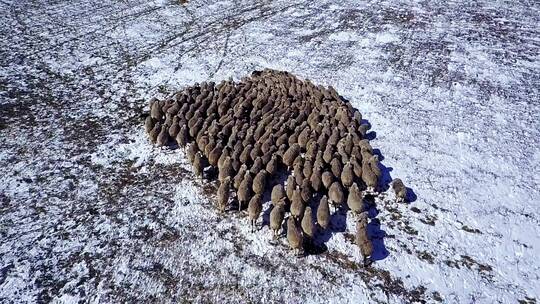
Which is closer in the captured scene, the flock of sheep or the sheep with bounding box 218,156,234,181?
the flock of sheep

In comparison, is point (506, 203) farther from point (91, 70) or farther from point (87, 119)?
point (91, 70)

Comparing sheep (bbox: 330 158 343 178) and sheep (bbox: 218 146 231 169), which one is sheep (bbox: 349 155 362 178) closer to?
sheep (bbox: 330 158 343 178)

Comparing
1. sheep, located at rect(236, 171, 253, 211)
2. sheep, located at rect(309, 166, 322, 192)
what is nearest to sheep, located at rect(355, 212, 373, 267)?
sheep, located at rect(309, 166, 322, 192)

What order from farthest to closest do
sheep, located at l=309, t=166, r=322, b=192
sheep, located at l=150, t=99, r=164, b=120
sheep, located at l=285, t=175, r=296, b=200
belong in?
sheep, located at l=150, t=99, r=164, b=120, sheep, located at l=309, t=166, r=322, b=192, sheep, located at l=285, t=175, r=296, b=200

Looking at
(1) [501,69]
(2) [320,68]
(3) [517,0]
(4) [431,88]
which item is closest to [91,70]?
(2) [320,68]

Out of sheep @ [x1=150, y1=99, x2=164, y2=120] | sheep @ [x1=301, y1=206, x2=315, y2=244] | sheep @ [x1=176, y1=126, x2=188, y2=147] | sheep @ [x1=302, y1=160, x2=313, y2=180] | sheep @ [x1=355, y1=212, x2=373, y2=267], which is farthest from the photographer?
sheep @ [x1=150, y1=99, x2=164, y2=120]

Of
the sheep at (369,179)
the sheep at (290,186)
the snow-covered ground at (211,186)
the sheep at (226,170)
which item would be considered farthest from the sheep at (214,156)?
the sheep at (369,179)

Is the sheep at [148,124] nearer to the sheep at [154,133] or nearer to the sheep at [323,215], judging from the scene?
the sheep at [154,133]

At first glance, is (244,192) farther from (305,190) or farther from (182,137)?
(182,137)
